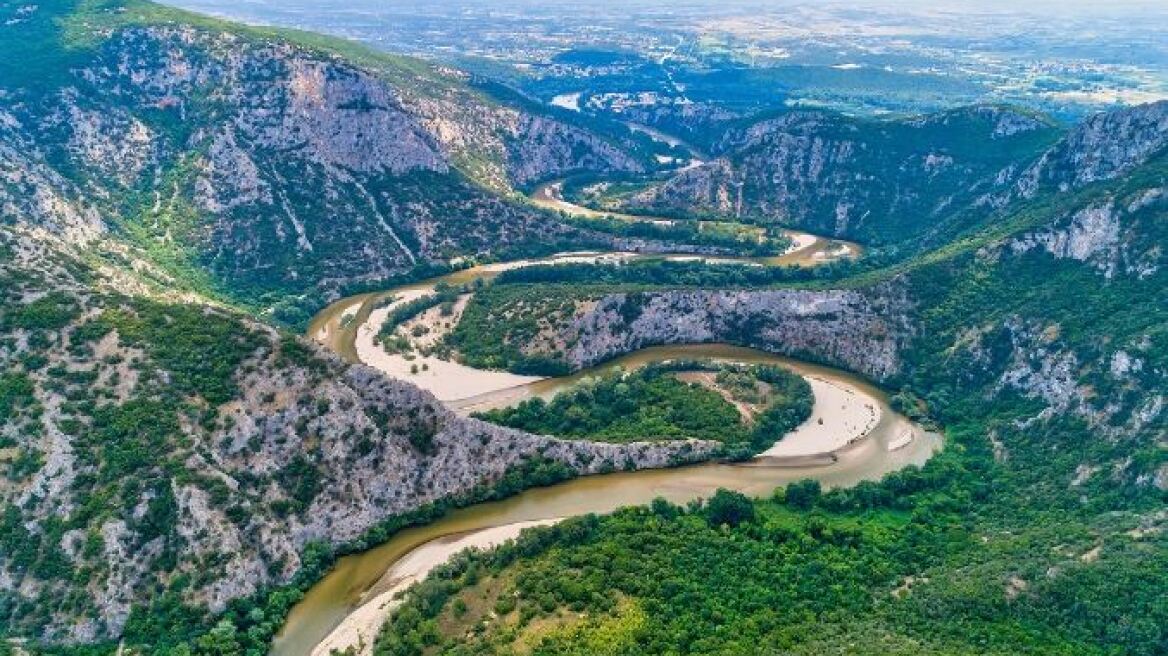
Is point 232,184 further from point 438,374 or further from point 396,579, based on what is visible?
point 396,579

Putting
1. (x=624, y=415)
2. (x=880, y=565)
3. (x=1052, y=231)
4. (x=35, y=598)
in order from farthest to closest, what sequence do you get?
(x=1052, y=231) < (x=624, y=415) < (x=880, y=565) < (x=35, y=598)

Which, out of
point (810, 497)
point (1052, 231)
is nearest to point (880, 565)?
point (810, 497)

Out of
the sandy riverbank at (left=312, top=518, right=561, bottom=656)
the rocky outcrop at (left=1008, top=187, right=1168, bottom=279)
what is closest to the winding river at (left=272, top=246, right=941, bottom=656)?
the sandy riverbank at (left=312, top=518, right=561, bottom=656)

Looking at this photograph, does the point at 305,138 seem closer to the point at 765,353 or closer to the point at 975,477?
the point at 765,353

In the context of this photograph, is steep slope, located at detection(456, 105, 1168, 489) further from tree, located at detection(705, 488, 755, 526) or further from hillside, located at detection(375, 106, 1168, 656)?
tree, located at detection(705, 488, 755, 526)

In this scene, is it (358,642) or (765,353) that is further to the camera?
(765,353)

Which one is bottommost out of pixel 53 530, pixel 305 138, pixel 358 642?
pixel 358 642

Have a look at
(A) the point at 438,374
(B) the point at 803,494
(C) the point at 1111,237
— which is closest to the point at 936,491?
(B) the point at 803,494
